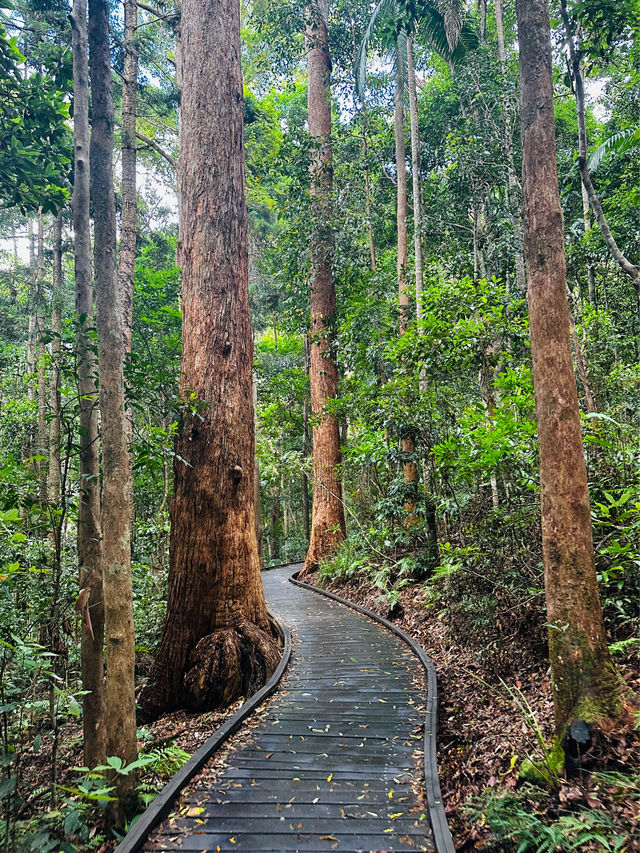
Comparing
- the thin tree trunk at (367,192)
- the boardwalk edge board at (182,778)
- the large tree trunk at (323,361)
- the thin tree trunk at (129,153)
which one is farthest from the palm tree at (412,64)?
the thin tree trunk at (129,153)

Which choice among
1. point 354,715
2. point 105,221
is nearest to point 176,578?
point 354,715

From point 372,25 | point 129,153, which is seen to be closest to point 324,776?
point 129,153

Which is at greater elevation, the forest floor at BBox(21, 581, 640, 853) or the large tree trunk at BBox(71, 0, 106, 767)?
the large tree trunk at BBox(71, 0, 106, 767)

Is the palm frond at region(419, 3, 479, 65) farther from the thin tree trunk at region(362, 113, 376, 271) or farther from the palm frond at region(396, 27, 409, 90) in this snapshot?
the thin tree trunk at region(362, 113, 376, 271)

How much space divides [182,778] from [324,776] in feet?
3.30

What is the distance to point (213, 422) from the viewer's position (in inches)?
235

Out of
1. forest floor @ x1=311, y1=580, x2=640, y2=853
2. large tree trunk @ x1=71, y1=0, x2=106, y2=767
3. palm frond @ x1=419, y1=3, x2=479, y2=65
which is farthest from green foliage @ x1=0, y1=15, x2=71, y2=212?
palm frond @ x1=419, y1=3, x2=479, y2=65

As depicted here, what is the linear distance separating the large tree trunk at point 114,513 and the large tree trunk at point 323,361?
868cm

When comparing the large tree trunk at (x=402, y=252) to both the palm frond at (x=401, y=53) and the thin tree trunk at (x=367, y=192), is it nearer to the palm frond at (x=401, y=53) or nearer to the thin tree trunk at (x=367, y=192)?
the palm frond at (x=401, y=53)

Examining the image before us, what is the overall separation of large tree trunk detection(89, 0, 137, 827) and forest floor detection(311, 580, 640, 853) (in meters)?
2.32

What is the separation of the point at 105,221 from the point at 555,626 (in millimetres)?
4420

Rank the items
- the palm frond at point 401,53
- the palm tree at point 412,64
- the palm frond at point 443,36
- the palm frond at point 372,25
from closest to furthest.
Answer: the palm tree at point 412,64 → the palm frond at point 372,25 → the palm frond at point 443,36 → the palm frond at point 401,53

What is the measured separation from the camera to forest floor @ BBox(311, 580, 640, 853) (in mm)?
2797

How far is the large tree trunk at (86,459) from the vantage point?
3850mm
